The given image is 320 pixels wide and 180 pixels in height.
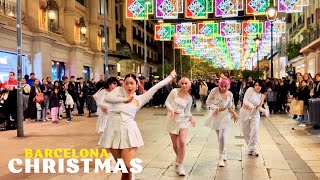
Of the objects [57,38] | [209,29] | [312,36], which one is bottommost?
[57,38]

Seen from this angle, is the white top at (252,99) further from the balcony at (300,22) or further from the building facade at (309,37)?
the balcony at (300,22)

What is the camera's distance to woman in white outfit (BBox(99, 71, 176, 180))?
5.11m

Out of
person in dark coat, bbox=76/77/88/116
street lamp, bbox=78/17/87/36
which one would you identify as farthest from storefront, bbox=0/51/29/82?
street lamp, bbox=78/17/87/36

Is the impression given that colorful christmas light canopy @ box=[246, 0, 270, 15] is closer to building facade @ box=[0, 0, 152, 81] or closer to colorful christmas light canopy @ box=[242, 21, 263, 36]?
colorful christmas light canopy @ box=[242, 21, 263, 36]

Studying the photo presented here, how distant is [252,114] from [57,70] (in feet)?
69.7

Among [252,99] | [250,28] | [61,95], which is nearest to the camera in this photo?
[252,99]

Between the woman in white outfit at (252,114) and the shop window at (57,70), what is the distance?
19817mm

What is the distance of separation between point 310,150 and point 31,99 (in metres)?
11.2

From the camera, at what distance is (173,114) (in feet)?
23.6

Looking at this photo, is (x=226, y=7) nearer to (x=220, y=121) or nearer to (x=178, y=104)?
(x=220, y=121)

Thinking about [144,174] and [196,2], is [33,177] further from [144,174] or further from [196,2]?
[196,2]

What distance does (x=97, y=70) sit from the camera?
3597cm

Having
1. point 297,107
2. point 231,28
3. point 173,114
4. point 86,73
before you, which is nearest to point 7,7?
point 86,73

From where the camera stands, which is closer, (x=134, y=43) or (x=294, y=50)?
(x=294, y=50)
